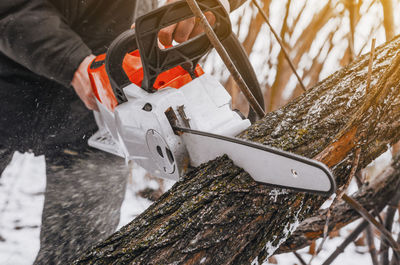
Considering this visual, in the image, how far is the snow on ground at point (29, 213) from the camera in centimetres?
237

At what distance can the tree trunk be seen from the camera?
67cm

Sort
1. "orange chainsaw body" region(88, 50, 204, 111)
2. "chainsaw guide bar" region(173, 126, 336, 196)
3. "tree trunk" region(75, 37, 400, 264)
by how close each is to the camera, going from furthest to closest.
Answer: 1. "orange chainsaw body" region(88, 50, 204, 111)
2. "tree trunk" region(75, 37, 400, 264)
3. "chainsaw guide bar" region(173, 126, 336, 196)

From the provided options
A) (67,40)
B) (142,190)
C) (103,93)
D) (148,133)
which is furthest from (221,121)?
(142,190)

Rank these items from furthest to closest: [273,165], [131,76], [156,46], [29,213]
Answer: [29,213] → [131,76] → [156,46] → [273,165]

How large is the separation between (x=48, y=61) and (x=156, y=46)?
66 centimetres

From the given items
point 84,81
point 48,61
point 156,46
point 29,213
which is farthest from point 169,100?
point 29,213

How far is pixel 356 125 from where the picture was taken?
769 mm

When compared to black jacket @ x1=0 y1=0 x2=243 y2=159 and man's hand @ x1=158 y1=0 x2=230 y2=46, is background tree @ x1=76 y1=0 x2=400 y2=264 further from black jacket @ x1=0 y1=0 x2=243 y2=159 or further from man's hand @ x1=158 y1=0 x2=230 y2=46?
black jacket @ x1=0 y1=0 x2=243 y2=159

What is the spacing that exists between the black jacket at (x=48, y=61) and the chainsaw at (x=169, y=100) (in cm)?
26

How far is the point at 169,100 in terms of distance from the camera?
37.2 inches

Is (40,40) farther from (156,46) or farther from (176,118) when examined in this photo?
(176,118)

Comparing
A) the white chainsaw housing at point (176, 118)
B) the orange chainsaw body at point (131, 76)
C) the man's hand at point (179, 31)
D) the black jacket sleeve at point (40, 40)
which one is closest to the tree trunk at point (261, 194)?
the white chainsaw housing at point (176, 118)

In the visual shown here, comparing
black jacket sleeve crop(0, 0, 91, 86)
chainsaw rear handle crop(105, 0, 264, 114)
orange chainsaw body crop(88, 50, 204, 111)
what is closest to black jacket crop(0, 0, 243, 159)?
black jacket sleeve crop(0, 0, 91, 86)

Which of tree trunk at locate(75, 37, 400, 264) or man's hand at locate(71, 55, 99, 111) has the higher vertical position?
man's hand at locate(71, 55, 99, 111)
